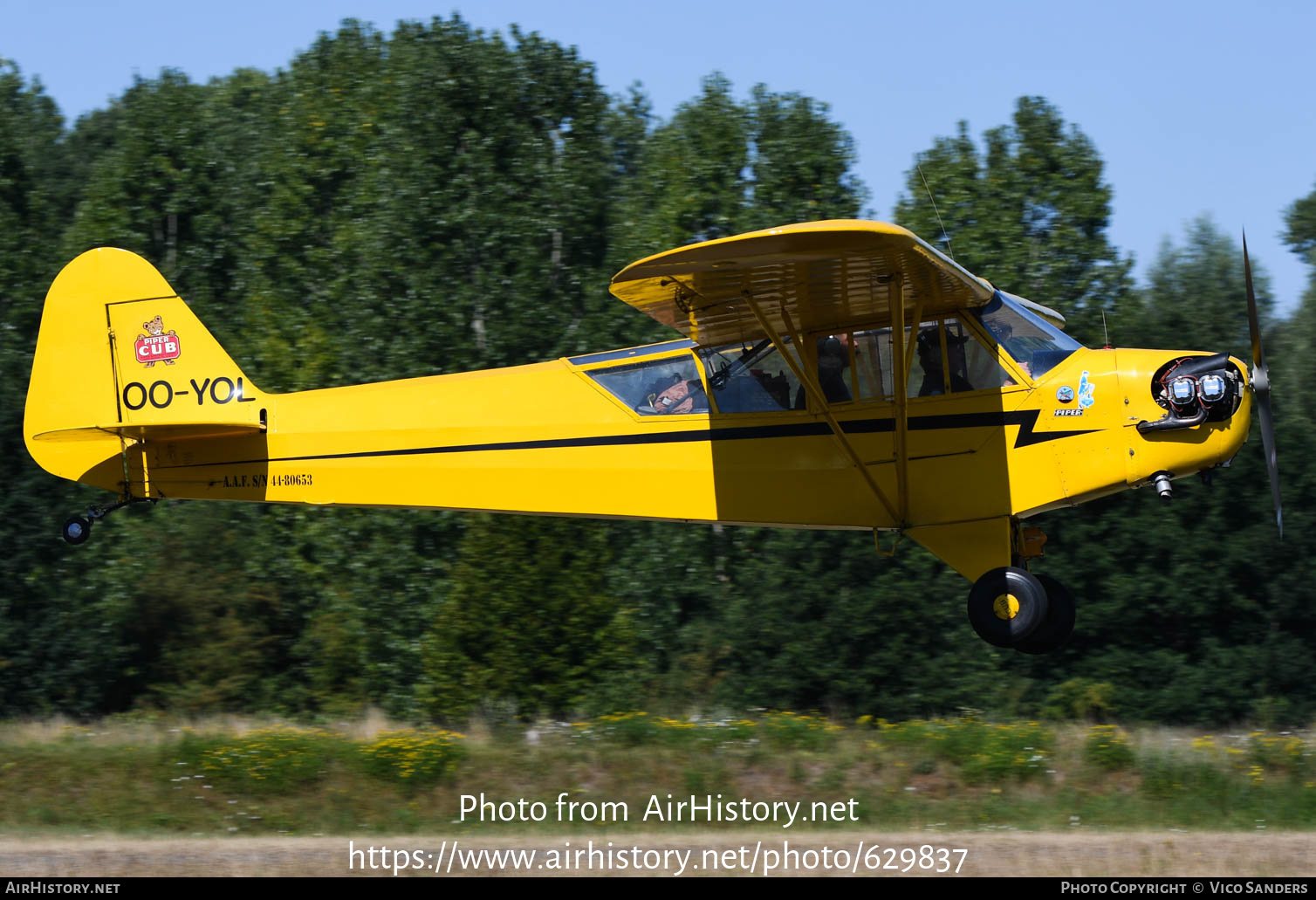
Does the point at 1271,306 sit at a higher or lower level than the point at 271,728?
higher

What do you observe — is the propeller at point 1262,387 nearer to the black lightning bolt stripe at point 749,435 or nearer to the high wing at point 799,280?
the black lightning bolt stripe at point 749,435

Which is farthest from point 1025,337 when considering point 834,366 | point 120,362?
point 120,362

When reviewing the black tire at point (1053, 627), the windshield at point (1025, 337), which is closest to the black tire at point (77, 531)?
the windshield at point (1025, 337)

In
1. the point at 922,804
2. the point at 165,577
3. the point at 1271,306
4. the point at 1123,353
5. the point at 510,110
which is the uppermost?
the point at 510,110

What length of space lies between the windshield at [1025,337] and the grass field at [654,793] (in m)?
3.53

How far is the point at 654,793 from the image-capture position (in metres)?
12.3

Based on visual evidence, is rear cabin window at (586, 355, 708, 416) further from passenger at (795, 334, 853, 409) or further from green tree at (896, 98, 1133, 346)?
green tree at (896, 98, 1133, 346)

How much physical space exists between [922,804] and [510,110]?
21090 millimetres

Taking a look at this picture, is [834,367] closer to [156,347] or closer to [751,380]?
[751,380]

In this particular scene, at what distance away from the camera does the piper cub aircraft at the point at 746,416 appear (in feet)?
31.8

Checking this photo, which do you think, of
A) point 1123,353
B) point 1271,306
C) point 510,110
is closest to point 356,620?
point 510,110

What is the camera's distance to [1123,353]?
9.97 m

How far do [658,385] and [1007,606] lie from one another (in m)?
3.17

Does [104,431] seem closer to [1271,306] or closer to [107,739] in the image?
[107,739]
